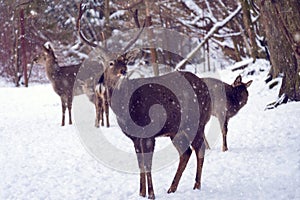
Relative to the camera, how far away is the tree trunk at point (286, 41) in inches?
298

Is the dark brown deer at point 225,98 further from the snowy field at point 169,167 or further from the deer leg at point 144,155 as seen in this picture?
the deer leg at point 144,155

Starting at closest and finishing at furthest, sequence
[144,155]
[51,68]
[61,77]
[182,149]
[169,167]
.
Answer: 1. [144,155]
2. [182,149]
3. [169,167]
4. [61,77]
5. [51,68]

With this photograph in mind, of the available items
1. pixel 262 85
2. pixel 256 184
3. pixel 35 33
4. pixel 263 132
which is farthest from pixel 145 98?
pixel 35 33

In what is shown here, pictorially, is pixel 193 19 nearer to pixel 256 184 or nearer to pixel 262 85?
pixel 262 85

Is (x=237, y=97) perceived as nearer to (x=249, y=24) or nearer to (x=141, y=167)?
(x=141, y=167)

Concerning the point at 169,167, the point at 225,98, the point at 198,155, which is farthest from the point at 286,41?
the point at 198,155

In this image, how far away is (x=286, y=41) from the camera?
8922mm

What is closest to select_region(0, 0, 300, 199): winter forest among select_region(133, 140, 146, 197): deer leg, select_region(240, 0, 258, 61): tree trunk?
select_region(133, 140, 146, 197): deer leg

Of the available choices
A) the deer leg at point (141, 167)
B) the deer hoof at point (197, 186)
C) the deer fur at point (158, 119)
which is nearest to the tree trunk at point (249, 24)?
the deer fur at point (158, 119)

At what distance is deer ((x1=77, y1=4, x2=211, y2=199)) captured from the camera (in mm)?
4488

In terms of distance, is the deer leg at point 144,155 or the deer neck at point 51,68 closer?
the deer leg at point 144,155

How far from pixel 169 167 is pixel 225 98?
1.72 metres

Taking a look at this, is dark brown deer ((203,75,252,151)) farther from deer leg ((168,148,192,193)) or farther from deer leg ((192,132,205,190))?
deer leg ((168,148,192,193))

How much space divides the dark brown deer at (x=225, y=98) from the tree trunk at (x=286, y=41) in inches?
43.6
